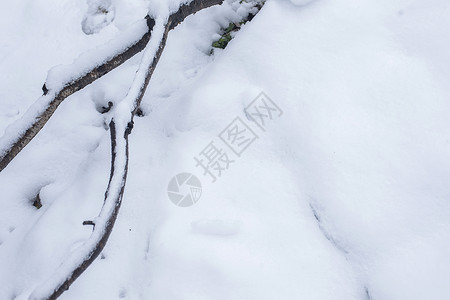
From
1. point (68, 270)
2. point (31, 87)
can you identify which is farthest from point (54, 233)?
point (31, 87)

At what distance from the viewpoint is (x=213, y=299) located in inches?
89.8

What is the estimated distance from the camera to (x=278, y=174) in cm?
267

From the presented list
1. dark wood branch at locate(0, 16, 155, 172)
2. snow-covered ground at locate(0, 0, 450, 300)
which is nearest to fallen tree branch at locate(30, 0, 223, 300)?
dark wood branch at locate(0, 16, 155, 172)

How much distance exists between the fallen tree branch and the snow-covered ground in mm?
352

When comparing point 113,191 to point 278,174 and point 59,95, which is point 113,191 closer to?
point 59,95

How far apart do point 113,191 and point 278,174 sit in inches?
49.8

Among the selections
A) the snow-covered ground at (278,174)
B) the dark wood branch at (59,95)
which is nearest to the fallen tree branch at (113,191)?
the dark wood branch at (59,95)

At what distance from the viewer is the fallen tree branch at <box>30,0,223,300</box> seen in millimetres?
1609

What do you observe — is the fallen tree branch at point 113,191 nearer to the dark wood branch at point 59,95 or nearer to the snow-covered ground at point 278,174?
the dark wood branch at point 59,95

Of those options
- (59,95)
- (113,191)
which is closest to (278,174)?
(113,191)

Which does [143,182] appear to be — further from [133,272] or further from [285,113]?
[285,113]

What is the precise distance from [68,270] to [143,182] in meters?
1.28

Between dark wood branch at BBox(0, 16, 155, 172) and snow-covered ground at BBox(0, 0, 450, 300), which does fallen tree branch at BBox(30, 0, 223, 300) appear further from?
snow-covered ground at BBox(0, 0, 450, 300)

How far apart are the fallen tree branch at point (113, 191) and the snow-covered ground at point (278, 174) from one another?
35 centimetres
